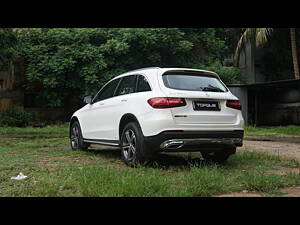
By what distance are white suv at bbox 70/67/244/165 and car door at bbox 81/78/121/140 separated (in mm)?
255

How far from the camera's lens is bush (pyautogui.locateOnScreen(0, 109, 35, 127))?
1745 centimetres

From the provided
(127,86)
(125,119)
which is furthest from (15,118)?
(125,119)

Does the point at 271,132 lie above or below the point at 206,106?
below

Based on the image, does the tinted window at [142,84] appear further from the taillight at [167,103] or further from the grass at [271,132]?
the grass at [271,132]

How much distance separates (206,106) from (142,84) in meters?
1.26

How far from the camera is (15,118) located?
58.8 feet

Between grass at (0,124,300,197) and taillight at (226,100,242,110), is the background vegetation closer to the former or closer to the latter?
grass at (0,124,300,197)

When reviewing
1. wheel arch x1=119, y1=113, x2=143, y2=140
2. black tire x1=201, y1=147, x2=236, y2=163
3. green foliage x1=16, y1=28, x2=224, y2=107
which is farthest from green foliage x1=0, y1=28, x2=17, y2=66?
black tire x1=201, y1=147, x2=236, y2=163

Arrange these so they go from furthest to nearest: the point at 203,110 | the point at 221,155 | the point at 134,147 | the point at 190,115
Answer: the point at 221,155
the point at 134,147
the point at 203,110
the point at 190,115

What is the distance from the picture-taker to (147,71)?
20.2 ft

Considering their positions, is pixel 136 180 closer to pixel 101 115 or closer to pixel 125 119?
pixel 125 119

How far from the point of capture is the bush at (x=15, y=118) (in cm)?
1745

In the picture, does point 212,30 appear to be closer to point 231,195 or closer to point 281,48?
point 281,48
